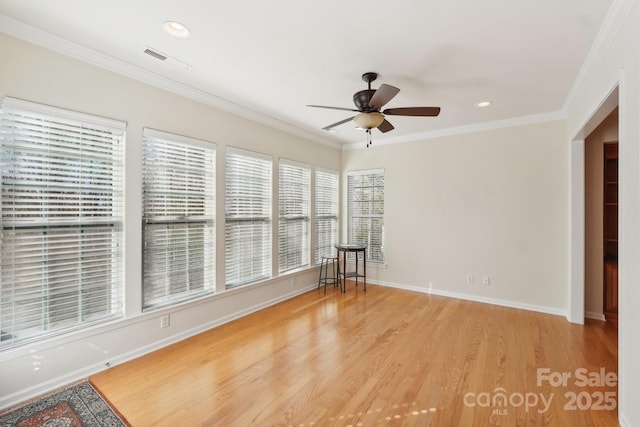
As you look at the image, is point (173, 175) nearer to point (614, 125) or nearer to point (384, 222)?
point (384, 222)

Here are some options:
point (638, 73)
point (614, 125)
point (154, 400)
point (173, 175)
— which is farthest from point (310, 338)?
point (614, 125)

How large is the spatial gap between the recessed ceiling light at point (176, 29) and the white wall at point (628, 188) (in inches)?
114

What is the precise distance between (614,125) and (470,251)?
7.84ft

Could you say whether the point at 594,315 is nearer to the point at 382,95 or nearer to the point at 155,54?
the point at 382,95

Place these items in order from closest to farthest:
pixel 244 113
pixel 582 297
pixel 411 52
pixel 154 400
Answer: pixel 154 400, pixel 411 52, pixel 582 297, pixel 244 113

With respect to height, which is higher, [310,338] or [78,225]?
[78,225]

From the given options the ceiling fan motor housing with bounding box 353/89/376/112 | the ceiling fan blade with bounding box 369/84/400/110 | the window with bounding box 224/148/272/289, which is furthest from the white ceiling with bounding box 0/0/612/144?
the window with bounding box 224/148/272/289

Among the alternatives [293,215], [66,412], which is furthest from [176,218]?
[293,215]

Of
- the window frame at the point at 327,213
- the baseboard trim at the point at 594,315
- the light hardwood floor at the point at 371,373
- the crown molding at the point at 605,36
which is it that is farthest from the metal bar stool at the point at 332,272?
the crown molding at the point at 605,36

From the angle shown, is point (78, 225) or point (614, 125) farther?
point (614, 125)

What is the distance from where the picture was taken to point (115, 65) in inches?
102

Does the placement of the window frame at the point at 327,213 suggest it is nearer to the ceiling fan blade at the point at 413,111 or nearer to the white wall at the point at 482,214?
the white wall at the point at 482,214

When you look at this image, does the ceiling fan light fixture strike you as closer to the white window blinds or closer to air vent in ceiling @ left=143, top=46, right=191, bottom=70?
air vent in ceiling @ left=143, top=46, right=191, bottom=70

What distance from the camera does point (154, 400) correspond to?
2.16 metres
